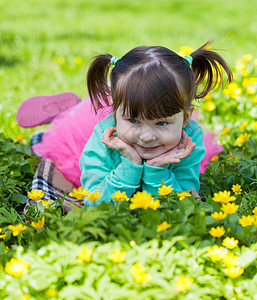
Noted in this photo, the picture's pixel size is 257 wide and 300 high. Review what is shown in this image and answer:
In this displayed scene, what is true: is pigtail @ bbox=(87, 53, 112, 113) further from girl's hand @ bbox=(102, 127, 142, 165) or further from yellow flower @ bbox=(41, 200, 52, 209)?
yellow flower @ bbox=(41, 200, 52, 209)

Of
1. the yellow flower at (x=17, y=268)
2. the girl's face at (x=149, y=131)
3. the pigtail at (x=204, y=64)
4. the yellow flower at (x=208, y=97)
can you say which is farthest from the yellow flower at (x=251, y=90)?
the yellow flower at (x=17, y=268)

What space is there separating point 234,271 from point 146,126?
0.85 m

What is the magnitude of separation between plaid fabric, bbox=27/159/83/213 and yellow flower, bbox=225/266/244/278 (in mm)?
1278

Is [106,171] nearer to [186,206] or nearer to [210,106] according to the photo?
[186,206]

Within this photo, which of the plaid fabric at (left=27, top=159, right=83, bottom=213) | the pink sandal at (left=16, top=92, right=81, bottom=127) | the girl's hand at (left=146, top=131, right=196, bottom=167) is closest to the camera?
the girl's hand at (left=146, top=131, right=196, bottom=167)

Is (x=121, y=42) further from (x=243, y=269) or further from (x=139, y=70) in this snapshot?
(x=243, y=269)

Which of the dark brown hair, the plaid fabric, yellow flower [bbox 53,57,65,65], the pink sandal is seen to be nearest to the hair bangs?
the dark brown hair

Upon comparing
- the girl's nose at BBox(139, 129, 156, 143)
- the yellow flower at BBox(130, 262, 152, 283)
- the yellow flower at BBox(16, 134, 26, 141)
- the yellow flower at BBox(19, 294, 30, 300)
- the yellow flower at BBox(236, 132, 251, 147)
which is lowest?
the yellow flower at BBox(16, 134, 26, 141)

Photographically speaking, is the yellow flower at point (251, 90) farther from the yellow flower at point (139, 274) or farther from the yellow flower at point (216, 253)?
the yellow flower at point (139, 274)

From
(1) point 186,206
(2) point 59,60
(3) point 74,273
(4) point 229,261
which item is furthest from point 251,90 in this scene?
(3) point 74,273

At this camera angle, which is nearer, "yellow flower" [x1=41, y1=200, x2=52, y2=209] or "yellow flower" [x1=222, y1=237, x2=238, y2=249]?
"yellow flower" [x1=222, y1=237, x2=238, y2=249]

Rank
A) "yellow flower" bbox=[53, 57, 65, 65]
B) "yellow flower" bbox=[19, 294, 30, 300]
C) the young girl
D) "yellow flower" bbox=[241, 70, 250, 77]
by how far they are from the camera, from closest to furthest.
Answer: "yellow flower" bbox=[19, 294, 30, 300], the young girl, "yellow flower" bbox=[241, 70, 250, 77], "yellow flower" bbox=[53, 57, 65, 65]

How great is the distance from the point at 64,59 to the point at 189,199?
3920 millimetres

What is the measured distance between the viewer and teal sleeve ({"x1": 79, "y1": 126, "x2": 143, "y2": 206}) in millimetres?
2348
